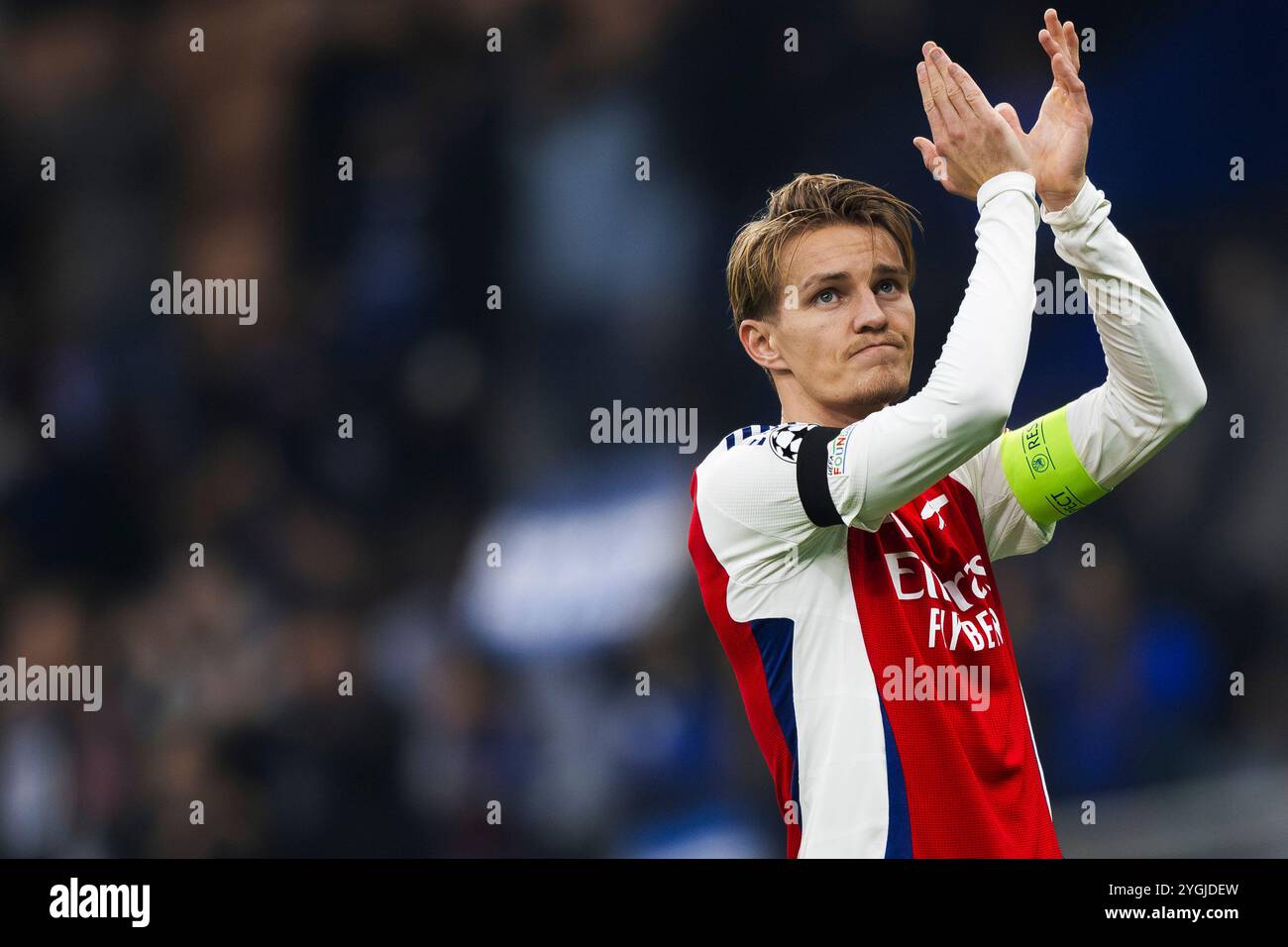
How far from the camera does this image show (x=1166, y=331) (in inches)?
111

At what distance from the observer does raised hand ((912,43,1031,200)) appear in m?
2.75

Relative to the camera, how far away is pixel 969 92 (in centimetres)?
275

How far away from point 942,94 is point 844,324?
51cm

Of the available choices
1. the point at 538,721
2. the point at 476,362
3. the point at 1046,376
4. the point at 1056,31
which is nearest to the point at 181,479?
the point at 476,362

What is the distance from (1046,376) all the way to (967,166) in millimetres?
2982

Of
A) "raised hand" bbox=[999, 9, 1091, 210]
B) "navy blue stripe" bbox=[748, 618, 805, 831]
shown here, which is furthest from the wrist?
"navy blue stripe" bbox=[748, 618, 805, 831]

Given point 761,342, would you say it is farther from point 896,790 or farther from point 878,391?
point 896,790

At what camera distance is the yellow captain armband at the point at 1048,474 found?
299cm

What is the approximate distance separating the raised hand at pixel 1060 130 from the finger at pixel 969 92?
117mm

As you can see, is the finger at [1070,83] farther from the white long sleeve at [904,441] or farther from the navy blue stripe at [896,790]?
the navy blue stripe at [896,790]

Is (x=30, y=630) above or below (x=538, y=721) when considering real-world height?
above

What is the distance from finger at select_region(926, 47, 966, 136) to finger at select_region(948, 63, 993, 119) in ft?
0.03

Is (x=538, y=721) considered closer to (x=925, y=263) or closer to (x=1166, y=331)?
(x=925, y=263)
